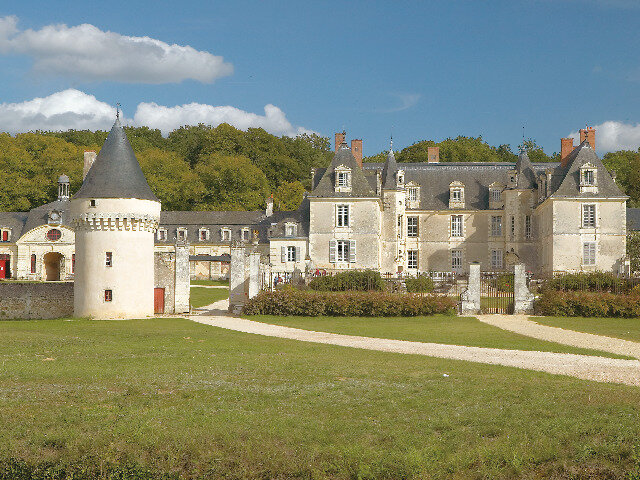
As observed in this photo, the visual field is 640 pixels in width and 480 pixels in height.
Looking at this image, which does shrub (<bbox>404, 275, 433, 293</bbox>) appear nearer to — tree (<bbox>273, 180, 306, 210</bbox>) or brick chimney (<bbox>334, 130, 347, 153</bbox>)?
brick chimney (<bbox>334, 130, 347, 153</bbox>)

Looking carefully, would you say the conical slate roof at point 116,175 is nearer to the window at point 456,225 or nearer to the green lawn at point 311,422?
the green lawn at point 311,422

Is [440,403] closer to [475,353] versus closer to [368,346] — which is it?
[475,353]

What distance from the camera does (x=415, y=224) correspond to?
51.1 m

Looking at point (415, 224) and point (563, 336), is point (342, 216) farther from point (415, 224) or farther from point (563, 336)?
point (563, 336)

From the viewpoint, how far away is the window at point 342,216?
146ft

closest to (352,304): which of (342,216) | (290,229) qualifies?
(342,216)

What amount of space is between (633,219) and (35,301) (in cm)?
4314

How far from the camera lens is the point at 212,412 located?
977 cm

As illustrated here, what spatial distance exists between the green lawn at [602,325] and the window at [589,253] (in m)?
16.2

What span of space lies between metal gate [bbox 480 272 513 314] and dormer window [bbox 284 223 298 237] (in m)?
16.0

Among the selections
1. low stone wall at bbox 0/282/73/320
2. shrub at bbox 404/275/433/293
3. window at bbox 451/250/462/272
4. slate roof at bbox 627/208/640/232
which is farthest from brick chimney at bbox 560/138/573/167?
low stone wall at bbox 0/282/73/320

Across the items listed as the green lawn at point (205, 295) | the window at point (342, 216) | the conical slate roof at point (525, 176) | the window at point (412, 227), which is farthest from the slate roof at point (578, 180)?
the green lawn at point (205, 295)

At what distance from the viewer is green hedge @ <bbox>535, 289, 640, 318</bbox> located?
88.9ft

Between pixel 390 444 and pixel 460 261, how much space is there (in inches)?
1688
